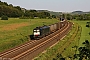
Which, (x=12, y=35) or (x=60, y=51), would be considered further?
(x=12, y=35)

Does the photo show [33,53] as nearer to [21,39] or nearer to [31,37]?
[21,39]

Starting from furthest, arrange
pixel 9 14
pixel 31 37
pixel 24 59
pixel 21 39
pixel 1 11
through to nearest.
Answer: pixel 9 14, pixel 1 11, pixel 31 37, pixel 21 39, pixel 24 59

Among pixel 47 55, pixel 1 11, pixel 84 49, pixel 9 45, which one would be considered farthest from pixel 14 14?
pixel 84 49

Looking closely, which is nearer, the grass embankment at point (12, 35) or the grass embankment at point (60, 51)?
the grass embankment at point (60, 51)

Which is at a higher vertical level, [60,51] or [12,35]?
[60,51]

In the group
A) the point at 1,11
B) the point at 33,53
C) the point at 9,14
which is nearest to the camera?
the point at 33,53

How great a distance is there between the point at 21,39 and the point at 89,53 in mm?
34288

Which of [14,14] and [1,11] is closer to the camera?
[1,11]

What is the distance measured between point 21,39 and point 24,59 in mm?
18610

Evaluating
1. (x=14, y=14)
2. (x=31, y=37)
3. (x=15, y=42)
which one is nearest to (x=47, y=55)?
(x=15, y=42)

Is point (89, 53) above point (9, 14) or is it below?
above

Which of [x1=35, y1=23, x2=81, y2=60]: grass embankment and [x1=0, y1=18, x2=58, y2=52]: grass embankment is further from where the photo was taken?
[x1=0, y1=18, x2=58, y2=52]: grass embankment

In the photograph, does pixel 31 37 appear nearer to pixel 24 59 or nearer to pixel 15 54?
pixel 15 54

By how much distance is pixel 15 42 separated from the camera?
36.5 metres
